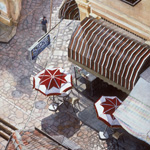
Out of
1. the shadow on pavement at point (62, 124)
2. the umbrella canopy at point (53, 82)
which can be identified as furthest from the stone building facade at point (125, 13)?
the shadow on pavement at point (62, 124)

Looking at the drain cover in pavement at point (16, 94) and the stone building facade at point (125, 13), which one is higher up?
the stone building facade at point (125, 13)

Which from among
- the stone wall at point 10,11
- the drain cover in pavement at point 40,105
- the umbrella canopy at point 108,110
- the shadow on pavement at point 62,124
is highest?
the stone wall at point 10,11

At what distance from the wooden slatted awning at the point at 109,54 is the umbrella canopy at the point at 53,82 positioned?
49.8 inches

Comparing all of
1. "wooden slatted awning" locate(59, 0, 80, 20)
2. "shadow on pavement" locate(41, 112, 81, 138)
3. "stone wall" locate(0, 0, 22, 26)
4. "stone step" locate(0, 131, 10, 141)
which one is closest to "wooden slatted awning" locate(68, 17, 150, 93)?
"shadow on pavement" locate(41, 112, 81, 138)

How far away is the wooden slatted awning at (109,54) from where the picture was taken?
2472 centimetres

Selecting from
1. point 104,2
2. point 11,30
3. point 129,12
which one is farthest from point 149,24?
point 11,30

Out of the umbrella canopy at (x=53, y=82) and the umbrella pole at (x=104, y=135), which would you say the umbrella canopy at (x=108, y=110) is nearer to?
the umbrella pole at (x=104, y=135)

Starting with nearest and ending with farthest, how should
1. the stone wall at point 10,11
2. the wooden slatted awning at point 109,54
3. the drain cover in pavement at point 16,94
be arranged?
the wooden slatted awning at point 109,54 → the drain cover in pavement at point 16,94 → the stone wall at point 10,11

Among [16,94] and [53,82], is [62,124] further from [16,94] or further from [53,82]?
[16,94]

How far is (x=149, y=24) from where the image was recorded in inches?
949

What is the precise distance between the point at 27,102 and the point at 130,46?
26.2 ft

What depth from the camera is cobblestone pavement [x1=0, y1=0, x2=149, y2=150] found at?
2734cm

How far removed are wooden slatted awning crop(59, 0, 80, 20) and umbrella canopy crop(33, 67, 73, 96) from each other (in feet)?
17.4

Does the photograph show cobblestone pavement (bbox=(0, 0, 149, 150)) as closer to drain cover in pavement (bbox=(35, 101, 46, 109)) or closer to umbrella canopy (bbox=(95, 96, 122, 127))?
drain cover in pavement (bbox=(35, 101, 46, 109))
